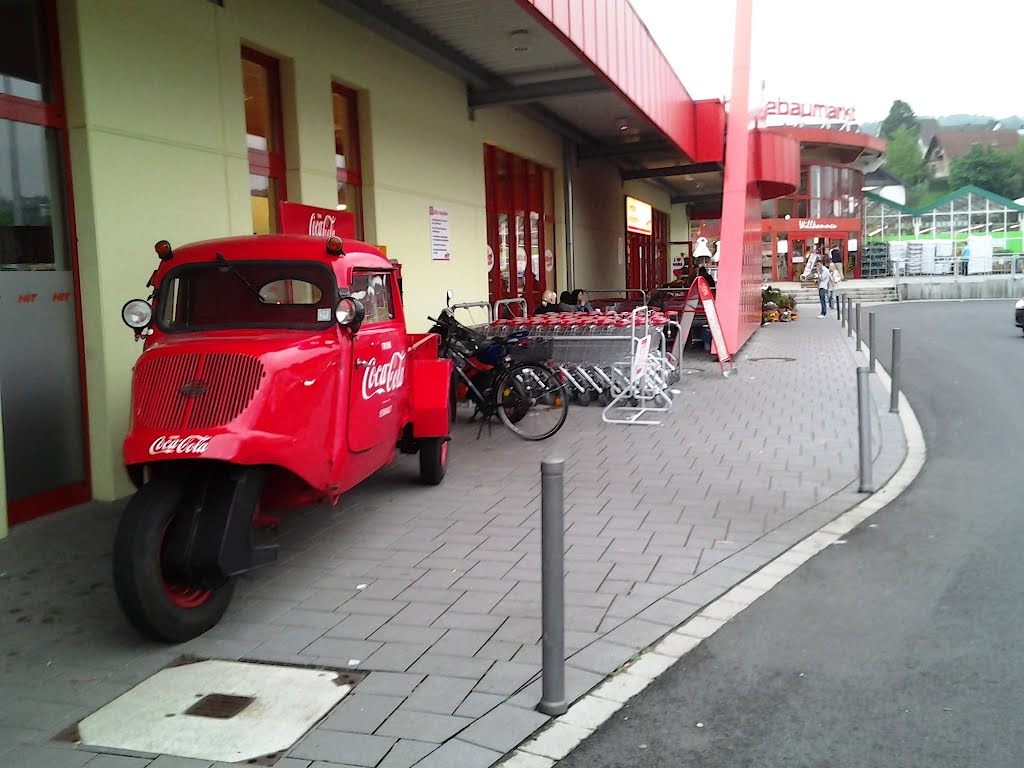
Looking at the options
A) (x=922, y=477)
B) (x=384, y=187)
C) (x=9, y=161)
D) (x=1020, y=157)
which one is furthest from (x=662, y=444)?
(x=1020, y=157)

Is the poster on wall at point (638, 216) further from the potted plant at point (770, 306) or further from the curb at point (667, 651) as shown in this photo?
the curb at point (667, 651)

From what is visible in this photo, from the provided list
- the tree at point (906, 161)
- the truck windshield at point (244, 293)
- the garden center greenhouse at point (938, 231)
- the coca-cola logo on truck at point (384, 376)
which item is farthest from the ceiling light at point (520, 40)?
the tree at point (906, 161)

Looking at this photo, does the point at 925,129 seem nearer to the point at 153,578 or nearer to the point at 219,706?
the point at 153,578

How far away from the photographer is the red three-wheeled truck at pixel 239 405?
4.35m

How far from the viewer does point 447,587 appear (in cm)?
518

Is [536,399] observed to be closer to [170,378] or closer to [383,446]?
[383,446]

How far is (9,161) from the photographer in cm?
644

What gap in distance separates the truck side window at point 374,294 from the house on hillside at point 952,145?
142m

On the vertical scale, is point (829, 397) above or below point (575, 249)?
below

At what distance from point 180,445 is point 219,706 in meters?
1.26

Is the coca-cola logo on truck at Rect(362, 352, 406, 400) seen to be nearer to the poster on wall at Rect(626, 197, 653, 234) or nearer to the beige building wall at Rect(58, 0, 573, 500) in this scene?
the beige building wall at Rect(58, 0, 573, 500)

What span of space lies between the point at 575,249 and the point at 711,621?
16619 mm

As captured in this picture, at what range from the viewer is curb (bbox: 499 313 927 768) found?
3.45 m

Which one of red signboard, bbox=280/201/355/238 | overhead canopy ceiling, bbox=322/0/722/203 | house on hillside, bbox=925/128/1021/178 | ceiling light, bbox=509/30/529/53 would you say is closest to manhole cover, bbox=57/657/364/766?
red signboard, bbox=280/201/355/238
